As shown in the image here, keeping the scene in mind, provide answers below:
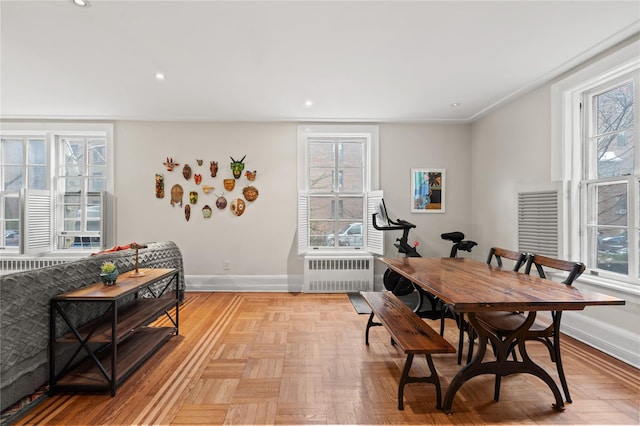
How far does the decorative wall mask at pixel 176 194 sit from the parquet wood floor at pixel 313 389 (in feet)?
7.60

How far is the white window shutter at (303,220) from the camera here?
4746mm

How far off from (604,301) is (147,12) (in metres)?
3.57

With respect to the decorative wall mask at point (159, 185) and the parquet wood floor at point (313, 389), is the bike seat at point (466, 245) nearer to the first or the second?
the parquet wood floor at point (313, 389)

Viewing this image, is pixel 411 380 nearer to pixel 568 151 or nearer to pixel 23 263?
pixel 568 151

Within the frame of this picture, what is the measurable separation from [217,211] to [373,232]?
2551 mm

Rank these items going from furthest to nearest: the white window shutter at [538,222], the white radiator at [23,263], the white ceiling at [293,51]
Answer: the white radiator at [23,263] → the white window shutter at [538,222] → the white ceiling at [293,51]

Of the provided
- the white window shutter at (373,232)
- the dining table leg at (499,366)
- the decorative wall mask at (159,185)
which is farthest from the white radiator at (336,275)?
the dining table leg at (499,366)

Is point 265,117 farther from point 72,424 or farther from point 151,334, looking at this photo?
point 72,424

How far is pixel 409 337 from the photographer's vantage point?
2.07 m

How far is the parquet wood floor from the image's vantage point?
188cm

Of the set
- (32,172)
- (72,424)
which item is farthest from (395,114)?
(32,172)

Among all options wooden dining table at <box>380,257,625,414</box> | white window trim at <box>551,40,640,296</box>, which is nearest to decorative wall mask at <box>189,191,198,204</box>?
wooden dining table at <box>380,257,625,414</box>

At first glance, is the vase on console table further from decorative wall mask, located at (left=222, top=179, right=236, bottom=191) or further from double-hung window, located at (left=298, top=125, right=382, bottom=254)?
double-hung window, located at (left=298, top=125, right=382, bottom=254)

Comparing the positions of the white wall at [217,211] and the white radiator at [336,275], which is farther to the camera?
the white wall at [217,211]
